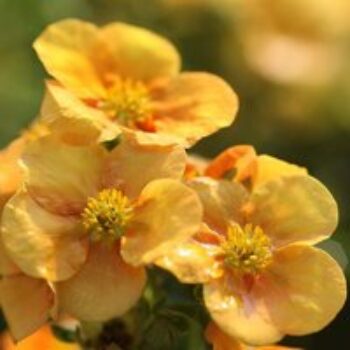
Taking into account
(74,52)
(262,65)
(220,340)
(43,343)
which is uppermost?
(74,52)

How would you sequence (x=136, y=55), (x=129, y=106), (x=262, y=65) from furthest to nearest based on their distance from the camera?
(x=262, y=65) < (x=136, y=55) < (x=129, y=106)

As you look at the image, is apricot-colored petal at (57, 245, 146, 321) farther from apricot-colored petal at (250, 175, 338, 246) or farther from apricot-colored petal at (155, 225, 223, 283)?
apricot-colored petal at (250, 175, 338, 246)

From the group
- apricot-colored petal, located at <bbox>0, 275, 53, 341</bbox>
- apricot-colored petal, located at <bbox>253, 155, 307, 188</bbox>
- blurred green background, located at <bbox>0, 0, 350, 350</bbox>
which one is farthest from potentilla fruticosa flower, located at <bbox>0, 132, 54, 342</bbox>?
blurred green background, located at <bbox>0, 0, 350, 350</bbox>

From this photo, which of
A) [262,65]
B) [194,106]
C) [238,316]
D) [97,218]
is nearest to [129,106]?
[194,106]

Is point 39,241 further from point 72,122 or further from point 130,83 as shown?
point 130,83

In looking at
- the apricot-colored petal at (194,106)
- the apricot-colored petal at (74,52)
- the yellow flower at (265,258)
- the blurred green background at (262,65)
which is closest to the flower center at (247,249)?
the yellow flower at (265,258)

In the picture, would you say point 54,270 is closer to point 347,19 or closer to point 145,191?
point 145,191

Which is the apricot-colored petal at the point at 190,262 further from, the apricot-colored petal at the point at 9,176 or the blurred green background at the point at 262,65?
the blurred green background at the point at 262,65
